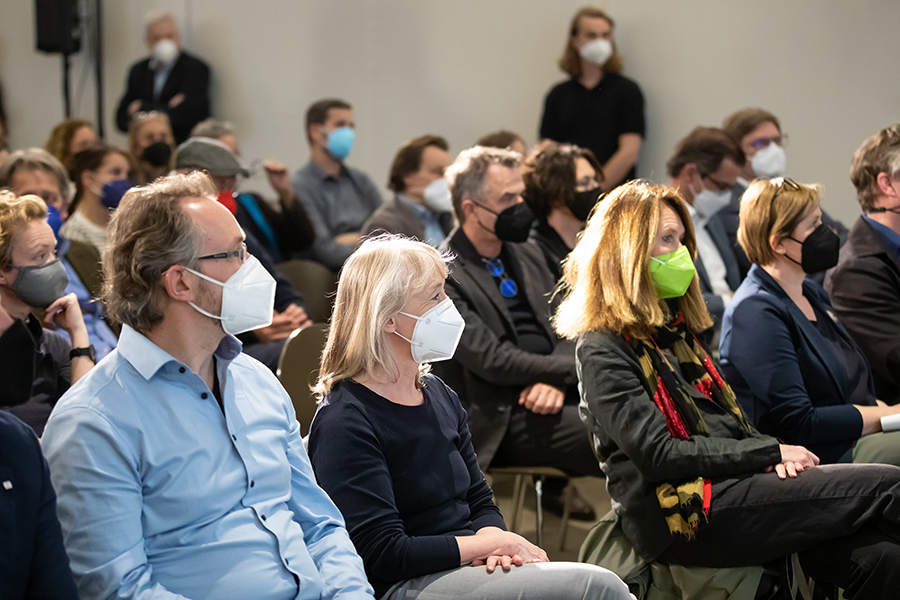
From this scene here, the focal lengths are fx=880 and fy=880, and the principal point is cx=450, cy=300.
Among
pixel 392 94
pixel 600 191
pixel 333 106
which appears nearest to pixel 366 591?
pixel 600 191

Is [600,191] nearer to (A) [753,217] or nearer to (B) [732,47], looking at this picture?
(A) [753,217]

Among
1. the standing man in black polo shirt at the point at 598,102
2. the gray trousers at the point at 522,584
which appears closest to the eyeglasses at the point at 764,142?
the standing man in black polo shirt at the point at 598,102

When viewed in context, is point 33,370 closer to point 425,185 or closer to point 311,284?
point 311,284

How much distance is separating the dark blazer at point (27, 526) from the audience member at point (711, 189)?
3.23 m

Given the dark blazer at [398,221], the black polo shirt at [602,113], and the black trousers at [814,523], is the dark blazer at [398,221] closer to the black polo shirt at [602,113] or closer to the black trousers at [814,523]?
the black polo shirt at [602,113]

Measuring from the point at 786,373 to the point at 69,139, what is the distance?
15.3ft

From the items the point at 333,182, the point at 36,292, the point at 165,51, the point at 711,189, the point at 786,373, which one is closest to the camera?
the point at 36,292

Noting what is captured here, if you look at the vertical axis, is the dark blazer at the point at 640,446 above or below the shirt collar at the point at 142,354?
below

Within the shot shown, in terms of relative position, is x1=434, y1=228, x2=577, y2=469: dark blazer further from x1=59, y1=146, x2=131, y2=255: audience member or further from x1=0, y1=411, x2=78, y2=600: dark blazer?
x1=0, y1=411, x2=78, y2=600: dark blazer

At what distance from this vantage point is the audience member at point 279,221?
4.64 metres

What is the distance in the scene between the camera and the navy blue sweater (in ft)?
5.71

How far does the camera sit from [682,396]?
2303 millimetres

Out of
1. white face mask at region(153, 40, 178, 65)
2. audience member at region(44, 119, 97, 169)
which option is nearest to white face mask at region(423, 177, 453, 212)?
audience member at region(44, 119, 97, 169)

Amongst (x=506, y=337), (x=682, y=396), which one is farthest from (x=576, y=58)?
(x=682, y=396)
